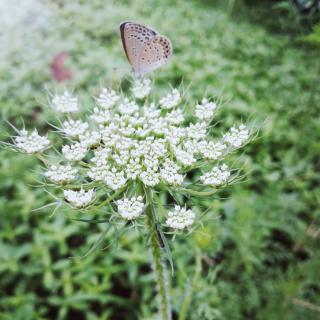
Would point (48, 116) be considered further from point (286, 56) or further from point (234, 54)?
point (286, 56)

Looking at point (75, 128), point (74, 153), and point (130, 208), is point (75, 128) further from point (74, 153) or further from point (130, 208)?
point (130, 208)

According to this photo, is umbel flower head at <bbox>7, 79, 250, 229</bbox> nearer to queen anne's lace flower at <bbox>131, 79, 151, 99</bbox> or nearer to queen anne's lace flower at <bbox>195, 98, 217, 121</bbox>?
queen anne's lace flower at <bbox>195, 98, 217, 121</bbox>

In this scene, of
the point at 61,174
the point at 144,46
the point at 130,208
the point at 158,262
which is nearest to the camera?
the point at 130,208

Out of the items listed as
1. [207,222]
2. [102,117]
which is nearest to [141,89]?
[102,117]

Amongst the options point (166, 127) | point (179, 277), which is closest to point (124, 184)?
point (166, 127)

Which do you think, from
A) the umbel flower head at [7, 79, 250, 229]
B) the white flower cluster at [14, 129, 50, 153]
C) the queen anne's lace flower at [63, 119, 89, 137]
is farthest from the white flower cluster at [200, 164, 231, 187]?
the white flower cluster at [14, 129, 50, 153]

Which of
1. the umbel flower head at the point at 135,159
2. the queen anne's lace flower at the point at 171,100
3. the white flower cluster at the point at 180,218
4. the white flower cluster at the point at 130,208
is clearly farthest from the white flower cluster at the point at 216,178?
the queen anne's lace flower at the point at 171,100

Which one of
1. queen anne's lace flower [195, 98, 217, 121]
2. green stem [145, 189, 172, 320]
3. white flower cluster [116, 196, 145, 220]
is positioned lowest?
green stem [145, 189, 172, 320]
